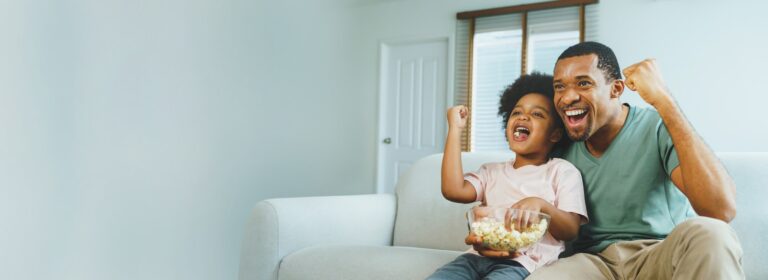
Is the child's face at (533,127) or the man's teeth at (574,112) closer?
the man's teeth at (574,112)

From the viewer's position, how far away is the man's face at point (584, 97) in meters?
1.53

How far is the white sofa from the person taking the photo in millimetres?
1687

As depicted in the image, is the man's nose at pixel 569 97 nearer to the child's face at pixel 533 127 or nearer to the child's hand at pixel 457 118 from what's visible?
the child's face at pixel 533 127

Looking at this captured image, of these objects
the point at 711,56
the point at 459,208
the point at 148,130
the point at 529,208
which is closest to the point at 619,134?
the point at 529,208

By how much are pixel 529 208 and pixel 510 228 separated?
0.09 meters

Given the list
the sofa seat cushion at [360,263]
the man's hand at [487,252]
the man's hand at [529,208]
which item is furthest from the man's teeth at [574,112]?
the sofa seat cushion at [360,263]

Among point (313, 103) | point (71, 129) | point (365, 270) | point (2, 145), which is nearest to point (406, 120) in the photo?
point (313, 103)

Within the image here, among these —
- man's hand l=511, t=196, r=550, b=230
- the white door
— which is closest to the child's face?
man's hand l=511, t=196, r=550, b=230

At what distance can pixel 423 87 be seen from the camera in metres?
5.18

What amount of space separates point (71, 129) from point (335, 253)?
1650 millimetres

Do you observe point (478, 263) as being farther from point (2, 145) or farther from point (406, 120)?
point (406, 120)

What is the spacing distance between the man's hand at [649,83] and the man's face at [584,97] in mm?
101

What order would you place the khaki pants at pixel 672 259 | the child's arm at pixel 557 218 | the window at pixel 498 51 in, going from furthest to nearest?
the window at pixel 498 51 → the child's arm at pixel 557 218 → the khaki pants at pixel 672 259

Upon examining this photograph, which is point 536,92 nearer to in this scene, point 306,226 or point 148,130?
point 306,226
